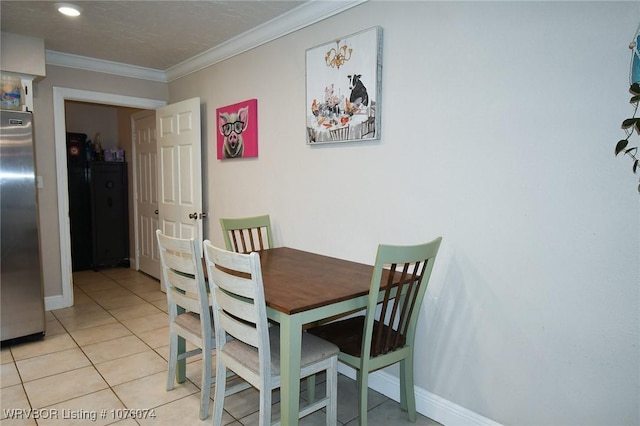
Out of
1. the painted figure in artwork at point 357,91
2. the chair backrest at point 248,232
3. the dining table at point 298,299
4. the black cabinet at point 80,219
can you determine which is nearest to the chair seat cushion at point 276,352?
the dining table at point 298,299

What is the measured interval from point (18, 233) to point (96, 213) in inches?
98.0

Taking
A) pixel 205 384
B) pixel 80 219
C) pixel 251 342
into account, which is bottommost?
pixel 205 384

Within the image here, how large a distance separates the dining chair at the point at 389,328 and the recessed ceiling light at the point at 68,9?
8.81 feet

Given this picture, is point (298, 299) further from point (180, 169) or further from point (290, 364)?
point (180, 169)

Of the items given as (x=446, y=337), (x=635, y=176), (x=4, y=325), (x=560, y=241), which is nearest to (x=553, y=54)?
(x=635, y=176)

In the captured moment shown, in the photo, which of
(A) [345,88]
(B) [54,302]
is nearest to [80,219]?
(B) [54,302]

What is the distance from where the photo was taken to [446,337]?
2.05 meters

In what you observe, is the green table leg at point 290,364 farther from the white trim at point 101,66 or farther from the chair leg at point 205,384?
the white trim at point 101,66

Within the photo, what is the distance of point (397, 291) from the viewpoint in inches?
74.4

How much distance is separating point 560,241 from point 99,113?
6.18 m

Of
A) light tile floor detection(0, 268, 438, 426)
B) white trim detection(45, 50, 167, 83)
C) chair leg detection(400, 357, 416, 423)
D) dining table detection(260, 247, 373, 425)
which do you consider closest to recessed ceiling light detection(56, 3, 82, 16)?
white trim detection(45, 50, 167, 83)

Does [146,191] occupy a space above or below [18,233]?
above

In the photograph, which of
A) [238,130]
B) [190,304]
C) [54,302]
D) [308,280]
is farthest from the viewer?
[54,302]

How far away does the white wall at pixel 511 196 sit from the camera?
4.94ft
